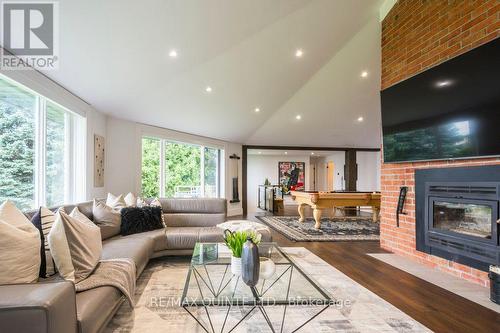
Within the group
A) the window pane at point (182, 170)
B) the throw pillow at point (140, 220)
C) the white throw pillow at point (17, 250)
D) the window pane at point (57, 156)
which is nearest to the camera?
the white throw pillow at point (17, 250)

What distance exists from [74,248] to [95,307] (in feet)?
1.78

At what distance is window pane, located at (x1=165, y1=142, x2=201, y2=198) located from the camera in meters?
6.70

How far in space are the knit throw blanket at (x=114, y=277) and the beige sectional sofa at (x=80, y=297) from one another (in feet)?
0.14

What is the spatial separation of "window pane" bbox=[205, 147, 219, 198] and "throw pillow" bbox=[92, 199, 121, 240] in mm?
4714

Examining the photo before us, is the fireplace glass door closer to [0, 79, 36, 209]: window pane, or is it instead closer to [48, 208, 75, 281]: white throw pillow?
[48, 208, 75, 281]: white throw pillow

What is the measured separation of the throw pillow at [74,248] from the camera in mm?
1785

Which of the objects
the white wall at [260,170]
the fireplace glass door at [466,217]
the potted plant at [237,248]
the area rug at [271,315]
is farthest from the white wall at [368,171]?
the potted plant at [237,248]

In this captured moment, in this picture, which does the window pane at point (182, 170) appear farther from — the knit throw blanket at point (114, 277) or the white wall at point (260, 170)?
the white wall at point (260, 170)

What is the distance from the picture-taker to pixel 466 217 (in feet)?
9.29

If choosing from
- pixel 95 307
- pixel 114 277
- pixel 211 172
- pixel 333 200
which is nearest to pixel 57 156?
pixel 114 277

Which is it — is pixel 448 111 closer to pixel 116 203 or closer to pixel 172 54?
pixel 172 54

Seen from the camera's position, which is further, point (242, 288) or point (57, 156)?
point (57, 156)

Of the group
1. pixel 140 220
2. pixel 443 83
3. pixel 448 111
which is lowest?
pixel 140 220

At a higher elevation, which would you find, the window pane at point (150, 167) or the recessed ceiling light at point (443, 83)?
the recessed ceiling light at point (443, 83)
